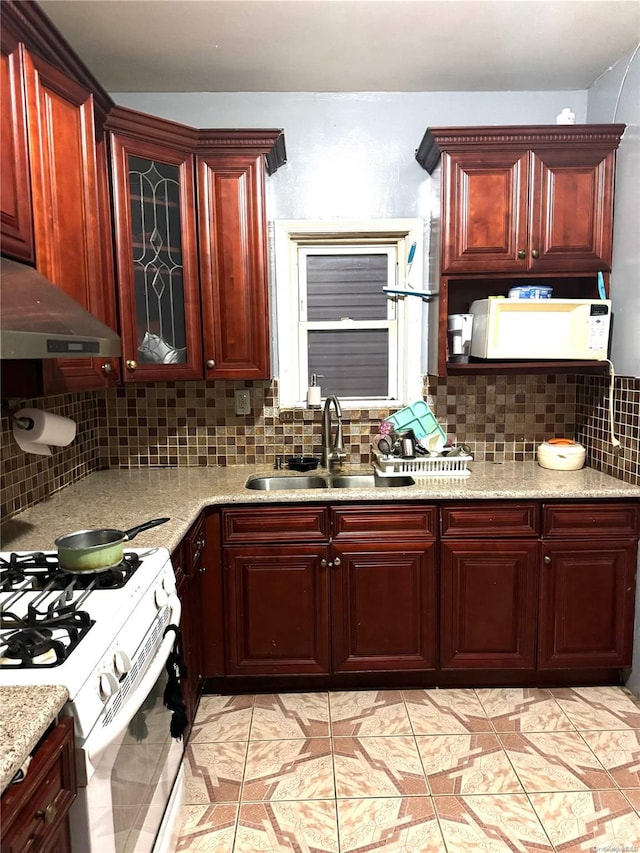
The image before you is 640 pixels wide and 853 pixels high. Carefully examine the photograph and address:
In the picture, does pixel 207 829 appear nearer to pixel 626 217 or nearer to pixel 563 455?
pixel 563 455

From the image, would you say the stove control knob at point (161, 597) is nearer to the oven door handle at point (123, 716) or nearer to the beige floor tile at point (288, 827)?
the oven door handle at point (123, 716)

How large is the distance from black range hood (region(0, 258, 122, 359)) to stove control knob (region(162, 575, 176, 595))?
0.66m

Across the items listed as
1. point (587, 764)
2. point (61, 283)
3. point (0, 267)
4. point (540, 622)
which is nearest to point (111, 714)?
point (0, 267)

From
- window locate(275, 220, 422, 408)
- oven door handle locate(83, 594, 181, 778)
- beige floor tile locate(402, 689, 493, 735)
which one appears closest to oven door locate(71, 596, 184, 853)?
oven door handle locate(83, 594, 181, 778)

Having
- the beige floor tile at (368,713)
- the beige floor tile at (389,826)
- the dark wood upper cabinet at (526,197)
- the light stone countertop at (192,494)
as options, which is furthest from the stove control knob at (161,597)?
the dark wood upper cabinet at (526,197)

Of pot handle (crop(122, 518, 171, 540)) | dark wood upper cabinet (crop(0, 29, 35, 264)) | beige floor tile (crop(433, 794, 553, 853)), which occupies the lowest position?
beige floor tile (crop(433, 794, 553, 853))

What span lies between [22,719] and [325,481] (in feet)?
6.31

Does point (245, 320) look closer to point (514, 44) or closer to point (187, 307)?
point (187, 307)

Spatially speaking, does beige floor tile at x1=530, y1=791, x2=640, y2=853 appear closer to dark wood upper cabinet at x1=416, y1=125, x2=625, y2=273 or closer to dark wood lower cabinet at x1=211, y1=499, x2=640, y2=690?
dark wood lower cabinet at x1=211, y1=499, x2=640, y2=690

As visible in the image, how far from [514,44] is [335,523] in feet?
6.81

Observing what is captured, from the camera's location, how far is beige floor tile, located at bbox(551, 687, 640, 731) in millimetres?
2391

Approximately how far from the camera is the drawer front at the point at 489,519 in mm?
2521

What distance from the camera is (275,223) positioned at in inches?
118

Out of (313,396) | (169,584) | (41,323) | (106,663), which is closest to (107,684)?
(106,663)
